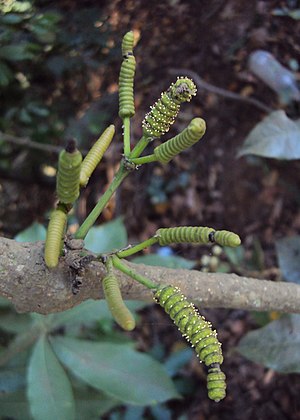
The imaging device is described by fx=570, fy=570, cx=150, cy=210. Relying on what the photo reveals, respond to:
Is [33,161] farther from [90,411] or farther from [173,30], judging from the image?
[90,411]

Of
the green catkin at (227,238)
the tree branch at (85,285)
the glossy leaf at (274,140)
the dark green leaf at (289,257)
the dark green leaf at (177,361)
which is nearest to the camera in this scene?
the green catkin at (227,238)

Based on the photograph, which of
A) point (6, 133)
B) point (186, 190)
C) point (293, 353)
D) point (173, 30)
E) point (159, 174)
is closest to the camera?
point (293, 353)

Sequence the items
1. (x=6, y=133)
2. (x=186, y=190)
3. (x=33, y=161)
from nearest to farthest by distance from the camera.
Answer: (x=6, y=133) → (x=33, y=161) → (x=186, y=190)

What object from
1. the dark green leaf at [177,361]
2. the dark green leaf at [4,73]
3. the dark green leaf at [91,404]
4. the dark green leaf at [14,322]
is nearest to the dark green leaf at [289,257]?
the dark green leaf at [177,361]

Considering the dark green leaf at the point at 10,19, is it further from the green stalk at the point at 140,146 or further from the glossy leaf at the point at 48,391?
the glossy leaf at the point at 48,391

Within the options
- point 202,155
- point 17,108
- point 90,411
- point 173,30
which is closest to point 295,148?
point 173,30
